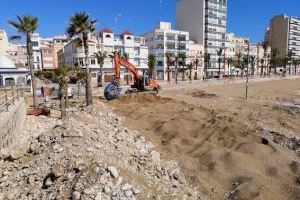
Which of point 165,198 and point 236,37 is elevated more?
point 236,37

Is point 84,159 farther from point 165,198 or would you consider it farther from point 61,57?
point 61,57

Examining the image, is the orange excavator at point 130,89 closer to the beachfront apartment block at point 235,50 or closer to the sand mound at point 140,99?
the sand mound at point 140,99

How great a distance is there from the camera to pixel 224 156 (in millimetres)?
16281

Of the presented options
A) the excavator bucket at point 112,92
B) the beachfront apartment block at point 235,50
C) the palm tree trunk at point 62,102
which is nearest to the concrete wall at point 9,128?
the palm tree trunk at point 62,102

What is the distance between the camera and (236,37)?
479ft

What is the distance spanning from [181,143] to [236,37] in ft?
449

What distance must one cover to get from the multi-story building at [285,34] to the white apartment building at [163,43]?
83230 millimetres

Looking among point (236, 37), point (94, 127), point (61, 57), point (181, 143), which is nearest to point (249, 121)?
point (181, 143)

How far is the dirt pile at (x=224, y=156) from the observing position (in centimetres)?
1348

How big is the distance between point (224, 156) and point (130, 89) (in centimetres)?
2365

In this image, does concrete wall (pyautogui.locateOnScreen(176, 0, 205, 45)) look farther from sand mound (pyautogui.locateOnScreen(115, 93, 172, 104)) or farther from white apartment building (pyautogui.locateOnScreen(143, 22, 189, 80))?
sand mound (pyautogui.locateOnScreen(115, 93, 172, 104))

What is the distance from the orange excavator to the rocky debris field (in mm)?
17396

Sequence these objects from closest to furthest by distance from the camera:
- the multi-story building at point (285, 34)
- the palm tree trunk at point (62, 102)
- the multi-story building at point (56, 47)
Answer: the palm tree trunk at point (62, 102) → the multi-story building at point (56, 47) → the multi-story building at point (285, 34)

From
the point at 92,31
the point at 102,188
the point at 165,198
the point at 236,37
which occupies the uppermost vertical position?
the point at 236,37
